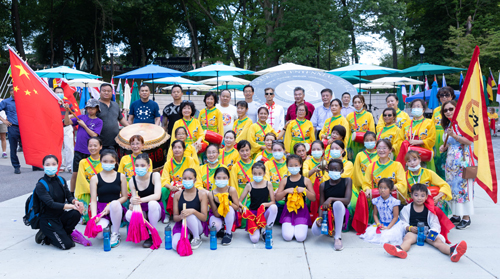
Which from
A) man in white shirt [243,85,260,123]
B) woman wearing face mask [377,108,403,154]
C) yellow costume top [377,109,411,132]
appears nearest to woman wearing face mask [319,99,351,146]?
yellow costume top [377,109,411,132]

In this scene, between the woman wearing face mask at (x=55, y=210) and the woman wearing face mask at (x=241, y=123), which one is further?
the woman wearing face mask at (x=241, y=123)

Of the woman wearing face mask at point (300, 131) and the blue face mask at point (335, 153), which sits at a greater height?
the woman wearing face mask at point (300, 131)

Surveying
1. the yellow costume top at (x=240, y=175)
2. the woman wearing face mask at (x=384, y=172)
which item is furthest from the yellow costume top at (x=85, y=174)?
the woman wearing face mask at (x=384, y=172)

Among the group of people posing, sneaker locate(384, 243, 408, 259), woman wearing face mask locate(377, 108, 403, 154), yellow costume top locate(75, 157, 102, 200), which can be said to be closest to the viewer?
sneaker locate(384, 243, 408, 259)

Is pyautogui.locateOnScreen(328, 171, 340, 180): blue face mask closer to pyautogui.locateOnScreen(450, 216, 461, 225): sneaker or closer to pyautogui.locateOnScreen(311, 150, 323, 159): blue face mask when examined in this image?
pyautogui.locateOnScreen(311, 150, 323, 159): blue face mask

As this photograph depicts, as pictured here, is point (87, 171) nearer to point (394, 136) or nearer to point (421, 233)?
point (421, 233)

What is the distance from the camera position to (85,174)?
5527 mm

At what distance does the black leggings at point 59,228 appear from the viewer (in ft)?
15.3

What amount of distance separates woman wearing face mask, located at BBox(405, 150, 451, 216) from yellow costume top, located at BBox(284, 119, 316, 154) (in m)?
1.73

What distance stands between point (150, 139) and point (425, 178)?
3.93 meters

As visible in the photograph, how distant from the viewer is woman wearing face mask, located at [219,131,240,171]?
605 cm

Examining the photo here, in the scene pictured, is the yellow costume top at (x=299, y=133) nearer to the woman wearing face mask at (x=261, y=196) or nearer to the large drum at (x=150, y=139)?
the woman wearing face mask at (x=261, y=196)

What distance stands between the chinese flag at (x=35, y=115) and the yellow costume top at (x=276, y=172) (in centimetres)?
280

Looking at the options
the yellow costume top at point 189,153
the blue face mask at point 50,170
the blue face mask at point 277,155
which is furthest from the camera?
the yellow costume top at point 189,153
